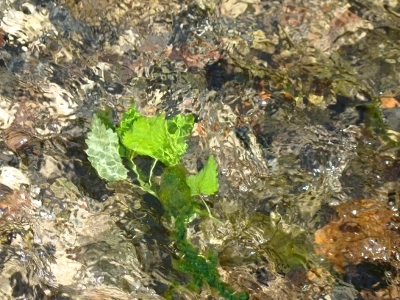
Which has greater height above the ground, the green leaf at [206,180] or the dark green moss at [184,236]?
the green leaf at [206,180]

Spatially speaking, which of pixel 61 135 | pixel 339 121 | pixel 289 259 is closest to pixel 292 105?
pixel 339 121

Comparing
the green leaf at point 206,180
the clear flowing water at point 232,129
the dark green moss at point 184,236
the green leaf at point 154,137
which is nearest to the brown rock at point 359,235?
the clear flowing water at point 232,129

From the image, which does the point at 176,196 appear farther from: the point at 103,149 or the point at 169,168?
the point at 103,149

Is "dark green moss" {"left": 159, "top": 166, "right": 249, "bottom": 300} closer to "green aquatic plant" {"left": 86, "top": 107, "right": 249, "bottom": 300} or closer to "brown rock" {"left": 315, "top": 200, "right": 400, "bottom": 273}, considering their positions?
"green aquatic plant" {"left": 86, "top": 107, "right": 249, "bottom": 300}

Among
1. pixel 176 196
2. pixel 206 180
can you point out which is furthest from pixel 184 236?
pixel 206 180

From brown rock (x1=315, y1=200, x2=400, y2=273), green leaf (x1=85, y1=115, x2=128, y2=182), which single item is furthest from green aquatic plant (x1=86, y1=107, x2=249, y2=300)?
brown rock (x1=315, y1=200, x2=400, y2=273)

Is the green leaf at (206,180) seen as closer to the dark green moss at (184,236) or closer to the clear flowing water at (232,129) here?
the dark green moss at (184,236)
